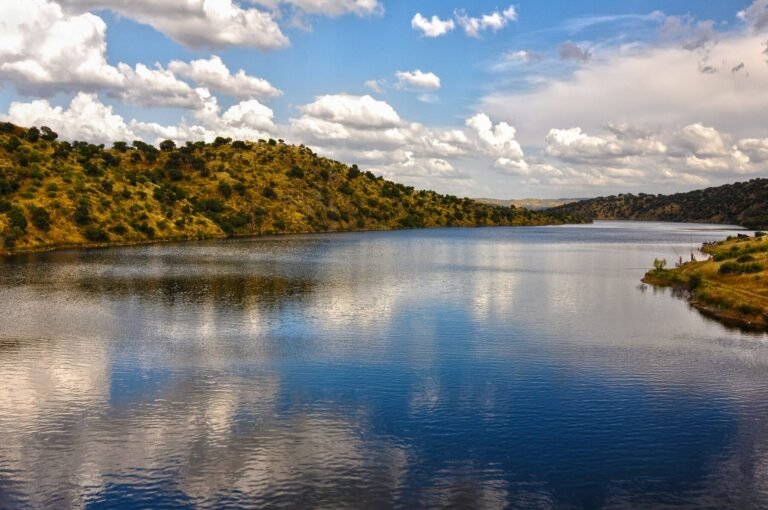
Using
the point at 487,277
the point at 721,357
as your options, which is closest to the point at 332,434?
the point at 721,357

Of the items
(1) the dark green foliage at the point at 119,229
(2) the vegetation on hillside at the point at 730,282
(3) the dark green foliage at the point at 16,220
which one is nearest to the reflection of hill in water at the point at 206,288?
(2) the vegetation on hillside at the point at 730,282

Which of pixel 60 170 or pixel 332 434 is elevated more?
pixel 60 170

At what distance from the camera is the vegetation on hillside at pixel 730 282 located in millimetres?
68812

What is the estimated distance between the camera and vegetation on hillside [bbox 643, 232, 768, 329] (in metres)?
68.8

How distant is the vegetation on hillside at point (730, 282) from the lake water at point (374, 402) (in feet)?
12.0

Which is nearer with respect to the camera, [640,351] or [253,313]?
[640,351]

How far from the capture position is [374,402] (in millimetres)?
40188

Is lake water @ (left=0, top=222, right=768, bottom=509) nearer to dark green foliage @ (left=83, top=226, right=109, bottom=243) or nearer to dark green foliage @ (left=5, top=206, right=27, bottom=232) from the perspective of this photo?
dark green foliage @ (left=5, top=206, right=27, bottom=232)

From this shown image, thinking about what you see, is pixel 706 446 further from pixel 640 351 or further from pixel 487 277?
pixel 487 277

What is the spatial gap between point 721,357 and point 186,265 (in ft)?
294

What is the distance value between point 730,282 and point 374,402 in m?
63.9

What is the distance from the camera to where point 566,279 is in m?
100

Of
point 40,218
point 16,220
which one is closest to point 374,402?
point 16,220

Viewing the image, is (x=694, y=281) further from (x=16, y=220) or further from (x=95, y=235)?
(x=16, y=220)
